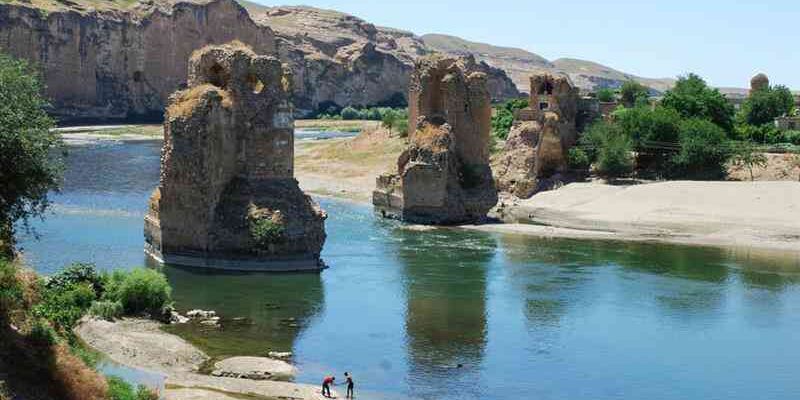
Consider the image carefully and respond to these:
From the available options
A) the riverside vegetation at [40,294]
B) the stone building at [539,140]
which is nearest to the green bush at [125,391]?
the riverside vegetation at [40,294]

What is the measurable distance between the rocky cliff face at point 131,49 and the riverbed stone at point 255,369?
12603 centimetres

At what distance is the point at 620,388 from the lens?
32969 millimetres

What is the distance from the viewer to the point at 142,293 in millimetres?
38094

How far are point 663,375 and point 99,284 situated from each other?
713 inches

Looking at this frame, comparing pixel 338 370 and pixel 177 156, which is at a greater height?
pixel 177 156

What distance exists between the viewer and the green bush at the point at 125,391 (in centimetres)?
2573

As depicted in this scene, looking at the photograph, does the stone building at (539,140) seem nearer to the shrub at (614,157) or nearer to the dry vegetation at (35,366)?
the shrub at (614,157)

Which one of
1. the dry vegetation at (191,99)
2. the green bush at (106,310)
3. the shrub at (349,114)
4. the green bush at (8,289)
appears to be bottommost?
the green bush at (106,310)

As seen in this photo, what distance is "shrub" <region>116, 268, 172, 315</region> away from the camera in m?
37.8

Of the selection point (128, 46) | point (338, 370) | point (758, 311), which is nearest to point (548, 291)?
point (758, 311)

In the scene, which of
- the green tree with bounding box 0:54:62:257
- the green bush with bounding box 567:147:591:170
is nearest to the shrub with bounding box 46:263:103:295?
the green tree with bounding box 0:54:62:257

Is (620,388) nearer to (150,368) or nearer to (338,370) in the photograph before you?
(338,370)

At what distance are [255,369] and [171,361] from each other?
2.37 meters

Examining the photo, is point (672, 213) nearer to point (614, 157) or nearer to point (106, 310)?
point (614, 157)
